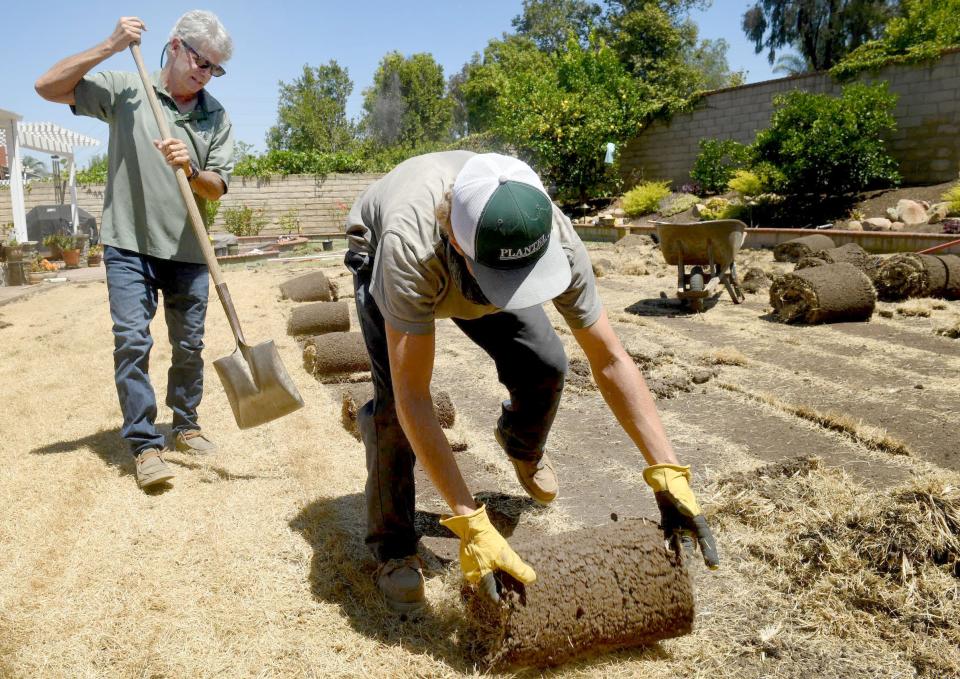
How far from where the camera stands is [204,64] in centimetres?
350

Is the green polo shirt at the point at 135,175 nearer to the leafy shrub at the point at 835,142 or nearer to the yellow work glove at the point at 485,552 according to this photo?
the yellow work glove at the point at 485,552

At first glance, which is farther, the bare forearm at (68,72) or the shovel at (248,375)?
the shovel at (248,375)

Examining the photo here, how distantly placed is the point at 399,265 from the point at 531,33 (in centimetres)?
6092

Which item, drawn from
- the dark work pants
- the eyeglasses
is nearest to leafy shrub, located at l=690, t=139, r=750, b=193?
the eyeglasses

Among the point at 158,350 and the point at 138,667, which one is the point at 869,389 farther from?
the point at 158,350

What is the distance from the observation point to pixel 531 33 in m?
→ 57.9

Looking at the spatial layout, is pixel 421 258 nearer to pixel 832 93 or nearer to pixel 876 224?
pixel 876 224

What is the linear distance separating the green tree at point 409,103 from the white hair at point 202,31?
47.5m

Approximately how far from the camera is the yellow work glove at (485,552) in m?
1.98

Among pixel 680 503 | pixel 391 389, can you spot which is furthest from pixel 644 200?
pixel 680 503

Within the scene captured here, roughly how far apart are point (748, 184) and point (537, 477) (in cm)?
1297

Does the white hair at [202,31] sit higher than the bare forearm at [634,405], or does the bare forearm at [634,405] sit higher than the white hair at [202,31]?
the white hair at [202,31]

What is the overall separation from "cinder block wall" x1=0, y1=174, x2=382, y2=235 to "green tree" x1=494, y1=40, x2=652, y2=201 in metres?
5.60

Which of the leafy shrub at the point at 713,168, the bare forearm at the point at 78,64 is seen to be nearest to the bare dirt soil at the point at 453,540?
the bare forearm at the point at 78,64
